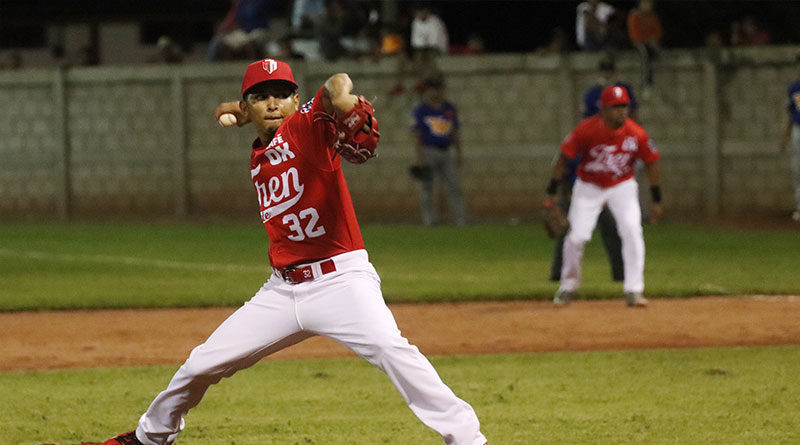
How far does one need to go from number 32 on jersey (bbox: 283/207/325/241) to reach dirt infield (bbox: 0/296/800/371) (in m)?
4.20

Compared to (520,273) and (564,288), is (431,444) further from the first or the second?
(520,273)

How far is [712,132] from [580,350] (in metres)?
13.5

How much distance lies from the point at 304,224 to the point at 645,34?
57.7ft

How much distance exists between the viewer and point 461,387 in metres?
8.09

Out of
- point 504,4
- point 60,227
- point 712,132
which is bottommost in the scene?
point 60,227

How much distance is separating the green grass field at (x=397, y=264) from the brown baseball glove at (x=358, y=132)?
7.73m

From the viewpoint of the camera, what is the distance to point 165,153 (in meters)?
25.2

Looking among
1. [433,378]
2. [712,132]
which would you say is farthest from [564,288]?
[712,132]

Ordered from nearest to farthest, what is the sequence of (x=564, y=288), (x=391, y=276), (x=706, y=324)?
(x=706, y=324), (x=564, y=288), (x=391, y=276)

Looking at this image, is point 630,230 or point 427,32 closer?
point 630,230

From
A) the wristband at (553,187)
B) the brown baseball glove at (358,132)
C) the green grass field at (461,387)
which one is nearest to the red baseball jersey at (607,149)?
the wristband at (553,187)

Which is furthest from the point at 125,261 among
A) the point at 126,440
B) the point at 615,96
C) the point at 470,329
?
the point at 126,440

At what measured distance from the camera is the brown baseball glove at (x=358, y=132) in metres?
4.77

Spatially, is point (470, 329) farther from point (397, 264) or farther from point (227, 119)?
point (227, 119)
